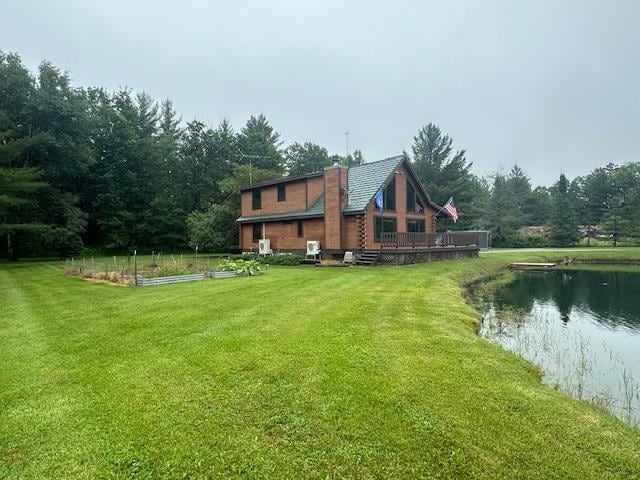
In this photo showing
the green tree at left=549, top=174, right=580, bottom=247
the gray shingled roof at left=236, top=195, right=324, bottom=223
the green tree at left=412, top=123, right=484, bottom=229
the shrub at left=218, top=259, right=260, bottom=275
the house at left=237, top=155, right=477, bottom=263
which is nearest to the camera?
the shrub at left=218, top=259, right=260, bottom=275

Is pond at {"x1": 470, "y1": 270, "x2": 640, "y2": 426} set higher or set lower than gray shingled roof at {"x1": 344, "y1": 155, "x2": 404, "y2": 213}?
lower

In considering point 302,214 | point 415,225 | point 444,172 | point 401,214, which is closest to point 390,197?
point 401,214

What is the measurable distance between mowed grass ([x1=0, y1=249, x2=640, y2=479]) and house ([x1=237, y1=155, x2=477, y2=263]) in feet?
41.8

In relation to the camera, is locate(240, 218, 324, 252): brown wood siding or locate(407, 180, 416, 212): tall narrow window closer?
locate(240, 218, 324, 252): brown wood siding

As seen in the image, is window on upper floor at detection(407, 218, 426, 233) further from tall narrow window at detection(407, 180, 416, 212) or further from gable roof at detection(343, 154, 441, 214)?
gable roof at detection(343, 154, 441, 214)

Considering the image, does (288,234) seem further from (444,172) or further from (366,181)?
(444,172)

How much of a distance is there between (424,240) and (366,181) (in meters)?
4.75

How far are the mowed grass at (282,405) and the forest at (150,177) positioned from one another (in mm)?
16362

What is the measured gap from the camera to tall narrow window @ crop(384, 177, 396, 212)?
21.5 metres

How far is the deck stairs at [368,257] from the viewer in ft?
Answer: 61.8

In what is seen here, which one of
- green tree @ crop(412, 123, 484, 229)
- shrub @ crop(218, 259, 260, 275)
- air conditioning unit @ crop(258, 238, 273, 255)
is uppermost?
green tree @ crop(412, 123, 484, 229)

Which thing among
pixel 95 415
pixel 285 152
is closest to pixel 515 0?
pixel 95 415

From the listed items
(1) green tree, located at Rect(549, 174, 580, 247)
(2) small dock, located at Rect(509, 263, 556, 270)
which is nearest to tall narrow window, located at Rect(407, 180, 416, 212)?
(2) small dock, located at Rect(509, 263, 556, 270)

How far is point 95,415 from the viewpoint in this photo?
355cm
